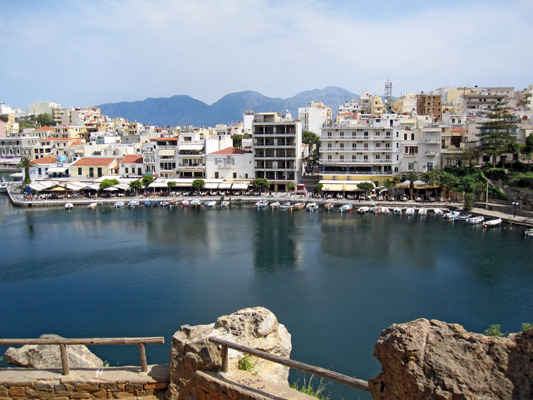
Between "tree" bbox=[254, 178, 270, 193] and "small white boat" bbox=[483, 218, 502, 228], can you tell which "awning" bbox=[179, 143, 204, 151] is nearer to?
"tree" bbox=[254, 178, 270, 193]

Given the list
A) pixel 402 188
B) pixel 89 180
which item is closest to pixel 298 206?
pixel 402 188

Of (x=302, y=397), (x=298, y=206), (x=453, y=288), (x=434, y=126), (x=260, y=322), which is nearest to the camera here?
(x=302, y=397)

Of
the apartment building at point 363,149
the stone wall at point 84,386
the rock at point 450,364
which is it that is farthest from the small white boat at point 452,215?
the rock at point 450,364

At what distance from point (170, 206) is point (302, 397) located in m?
49.9

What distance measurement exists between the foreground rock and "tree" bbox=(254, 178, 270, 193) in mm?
48987

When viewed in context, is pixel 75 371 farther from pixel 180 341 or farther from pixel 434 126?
pixel 434 126

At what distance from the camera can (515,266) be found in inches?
1136

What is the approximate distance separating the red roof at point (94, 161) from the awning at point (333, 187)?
105ft

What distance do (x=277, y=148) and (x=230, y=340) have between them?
5205 cm

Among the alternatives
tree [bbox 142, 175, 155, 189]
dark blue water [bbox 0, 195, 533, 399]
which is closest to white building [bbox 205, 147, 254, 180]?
tree [bbox 142, 175, 155, 189]

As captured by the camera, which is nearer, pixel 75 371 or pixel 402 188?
pixel 75 371

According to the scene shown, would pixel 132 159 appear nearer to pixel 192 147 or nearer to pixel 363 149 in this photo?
pixel 192 147

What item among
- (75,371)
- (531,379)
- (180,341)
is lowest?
(75,371)

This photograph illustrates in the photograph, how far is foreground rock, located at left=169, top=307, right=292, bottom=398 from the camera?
667 centimetres
